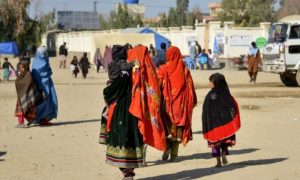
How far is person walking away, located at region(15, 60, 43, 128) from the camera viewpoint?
40.6 ft

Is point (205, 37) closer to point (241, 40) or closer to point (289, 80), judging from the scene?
point (241, 40)

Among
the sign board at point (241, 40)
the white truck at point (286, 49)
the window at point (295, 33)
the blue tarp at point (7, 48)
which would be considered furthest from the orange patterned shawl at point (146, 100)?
the blue tarp at point (7, 48)

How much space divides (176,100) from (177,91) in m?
0.12

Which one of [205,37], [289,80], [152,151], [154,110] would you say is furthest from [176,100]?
[205,37]

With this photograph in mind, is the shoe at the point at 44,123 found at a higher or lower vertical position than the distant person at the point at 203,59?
higher

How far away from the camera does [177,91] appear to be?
8.64 m

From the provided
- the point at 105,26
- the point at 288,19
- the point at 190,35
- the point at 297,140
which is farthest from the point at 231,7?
the point at 297,140

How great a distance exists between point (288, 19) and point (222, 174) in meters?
15.7

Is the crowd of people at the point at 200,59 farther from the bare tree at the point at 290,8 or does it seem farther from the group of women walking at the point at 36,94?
the bare tree at the point at 290,8

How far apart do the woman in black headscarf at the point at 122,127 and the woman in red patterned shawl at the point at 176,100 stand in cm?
157

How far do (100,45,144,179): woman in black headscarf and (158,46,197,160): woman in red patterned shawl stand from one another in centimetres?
157

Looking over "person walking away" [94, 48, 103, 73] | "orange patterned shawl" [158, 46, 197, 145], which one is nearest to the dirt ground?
"orange patterned shawl" [158, 46, 197, 145]

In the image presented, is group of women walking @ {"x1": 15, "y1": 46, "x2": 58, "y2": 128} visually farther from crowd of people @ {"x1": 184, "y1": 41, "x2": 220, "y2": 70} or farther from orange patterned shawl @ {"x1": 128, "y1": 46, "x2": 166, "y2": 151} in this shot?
crowd of people @ {"x1": 184, "y1": 41, "x2": 220, "y2": 70}

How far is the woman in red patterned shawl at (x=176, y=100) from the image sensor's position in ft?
28.1
